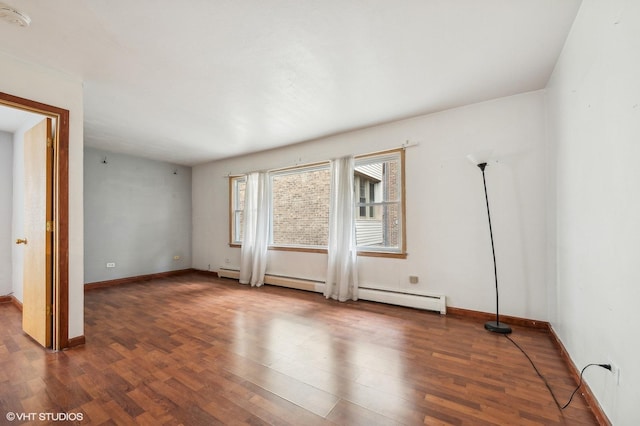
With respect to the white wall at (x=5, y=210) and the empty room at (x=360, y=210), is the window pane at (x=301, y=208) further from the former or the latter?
the white wall at (x=5, y=210)

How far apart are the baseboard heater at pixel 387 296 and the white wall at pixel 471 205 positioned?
0.36ft

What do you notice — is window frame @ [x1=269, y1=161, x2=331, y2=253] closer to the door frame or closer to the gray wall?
the gray wall

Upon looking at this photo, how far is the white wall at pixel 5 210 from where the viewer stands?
13.4 feet

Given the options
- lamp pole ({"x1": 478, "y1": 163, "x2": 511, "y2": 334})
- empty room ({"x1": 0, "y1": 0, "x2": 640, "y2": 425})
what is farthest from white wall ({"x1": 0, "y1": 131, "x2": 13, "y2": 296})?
lamp pole ({"x1": 478, "y1": 163, "x2": 511, "y2": 334})

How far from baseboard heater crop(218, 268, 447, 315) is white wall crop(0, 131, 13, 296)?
3991 millimetres

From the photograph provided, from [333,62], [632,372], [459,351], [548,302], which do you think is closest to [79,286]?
[333,62]

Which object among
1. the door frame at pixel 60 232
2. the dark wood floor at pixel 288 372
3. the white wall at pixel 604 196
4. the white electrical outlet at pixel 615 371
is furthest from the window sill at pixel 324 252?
the door frame at pixel 60 232

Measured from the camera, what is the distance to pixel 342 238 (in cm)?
437

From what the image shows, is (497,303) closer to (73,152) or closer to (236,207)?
(73,152)

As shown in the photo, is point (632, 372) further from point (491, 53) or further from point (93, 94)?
point (93, 94)

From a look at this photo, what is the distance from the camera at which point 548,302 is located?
295 cm

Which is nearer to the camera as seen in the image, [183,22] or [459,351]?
[183,22]

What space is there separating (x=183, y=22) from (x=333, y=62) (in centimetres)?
122

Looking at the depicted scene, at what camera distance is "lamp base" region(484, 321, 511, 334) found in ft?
9.62
